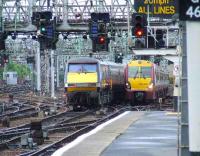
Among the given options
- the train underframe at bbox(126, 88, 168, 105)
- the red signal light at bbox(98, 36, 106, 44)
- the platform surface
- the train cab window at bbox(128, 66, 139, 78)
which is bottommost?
the train underframe at bbox(126, 88, 168, 105)

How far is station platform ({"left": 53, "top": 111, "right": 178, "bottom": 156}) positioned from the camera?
15.3m

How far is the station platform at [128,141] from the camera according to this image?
1527 centimetres

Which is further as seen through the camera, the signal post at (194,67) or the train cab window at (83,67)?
the train cab window at (83,67)

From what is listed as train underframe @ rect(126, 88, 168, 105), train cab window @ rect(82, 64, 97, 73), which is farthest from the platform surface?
train underframe @ rect(126, 88, 168, 105)

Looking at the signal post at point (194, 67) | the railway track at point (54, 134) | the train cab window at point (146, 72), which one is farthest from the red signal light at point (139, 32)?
the train cab window at point (146, 72)

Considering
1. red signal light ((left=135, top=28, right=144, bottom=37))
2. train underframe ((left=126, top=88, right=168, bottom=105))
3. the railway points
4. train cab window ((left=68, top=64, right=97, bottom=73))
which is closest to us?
the railway points

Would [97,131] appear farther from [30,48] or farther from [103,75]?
[30,48]

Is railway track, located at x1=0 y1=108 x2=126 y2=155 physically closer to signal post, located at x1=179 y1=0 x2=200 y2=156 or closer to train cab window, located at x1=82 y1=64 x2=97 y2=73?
train cab window, located at x1=82 y1=64 x2=97 y2=73

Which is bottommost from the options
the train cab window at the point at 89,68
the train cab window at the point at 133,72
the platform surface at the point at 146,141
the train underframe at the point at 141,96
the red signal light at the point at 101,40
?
the train underframe at the point at 141,96

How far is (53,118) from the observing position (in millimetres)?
32094

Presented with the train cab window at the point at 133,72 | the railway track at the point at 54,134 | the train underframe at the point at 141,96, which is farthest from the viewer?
the train cab window at the point at 133,72

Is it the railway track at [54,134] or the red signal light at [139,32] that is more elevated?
the red signal light at [139,32]

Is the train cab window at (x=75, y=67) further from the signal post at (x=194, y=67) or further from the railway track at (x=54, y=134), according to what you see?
the signal post at (x=194, y=67)

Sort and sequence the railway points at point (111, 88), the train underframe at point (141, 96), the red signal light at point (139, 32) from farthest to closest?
the train underframe at point (141, 96) → the red signal light at point (139, 32) → the railway points at point (111, 88)
